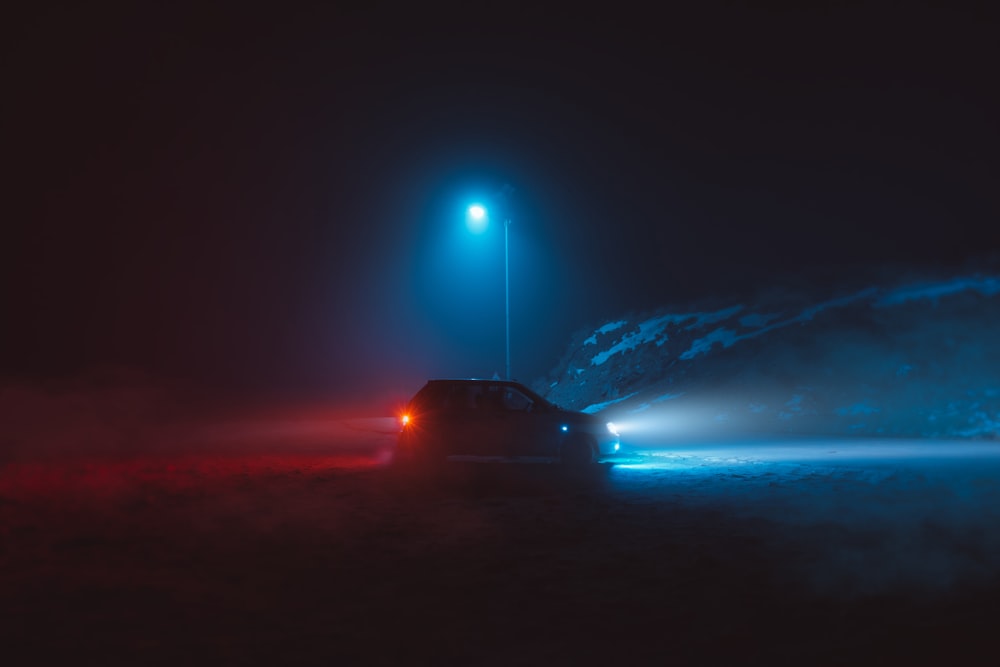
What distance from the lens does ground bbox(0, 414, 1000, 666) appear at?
16.0 feet

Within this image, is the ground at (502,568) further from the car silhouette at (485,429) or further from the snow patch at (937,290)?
the snow patch at (937,290)

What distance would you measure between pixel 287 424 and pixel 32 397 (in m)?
20.2

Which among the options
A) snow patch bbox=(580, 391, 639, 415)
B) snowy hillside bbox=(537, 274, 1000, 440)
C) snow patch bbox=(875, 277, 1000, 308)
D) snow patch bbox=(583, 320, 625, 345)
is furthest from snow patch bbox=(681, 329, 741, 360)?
snow patch bbox=(875, 277, 1000, 308)

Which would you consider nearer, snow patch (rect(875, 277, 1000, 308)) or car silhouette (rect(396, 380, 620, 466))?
car silhouette (rect(396, 380, 620, 466))

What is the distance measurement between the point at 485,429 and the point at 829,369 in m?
15.5

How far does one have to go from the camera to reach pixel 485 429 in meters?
13.9

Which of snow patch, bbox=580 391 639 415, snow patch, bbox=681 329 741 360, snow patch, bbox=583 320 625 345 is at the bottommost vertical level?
snow patch, bbox=580 391 639 415

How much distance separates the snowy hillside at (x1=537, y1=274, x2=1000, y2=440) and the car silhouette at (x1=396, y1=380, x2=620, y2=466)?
869 cm

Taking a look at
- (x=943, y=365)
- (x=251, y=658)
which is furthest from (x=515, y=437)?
(x=943, y=365)

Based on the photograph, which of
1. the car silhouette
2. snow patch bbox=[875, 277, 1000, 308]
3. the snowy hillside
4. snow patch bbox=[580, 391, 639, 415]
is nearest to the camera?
the car silhouette

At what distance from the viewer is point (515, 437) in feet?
45.9

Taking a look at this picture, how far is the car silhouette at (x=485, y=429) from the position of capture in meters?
13.9

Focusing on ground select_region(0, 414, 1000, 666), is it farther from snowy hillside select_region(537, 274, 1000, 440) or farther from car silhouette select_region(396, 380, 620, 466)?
snowy hillside select_region(537, 274, 1000, 440)

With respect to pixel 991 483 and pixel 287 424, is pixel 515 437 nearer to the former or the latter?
pixel 991 483
